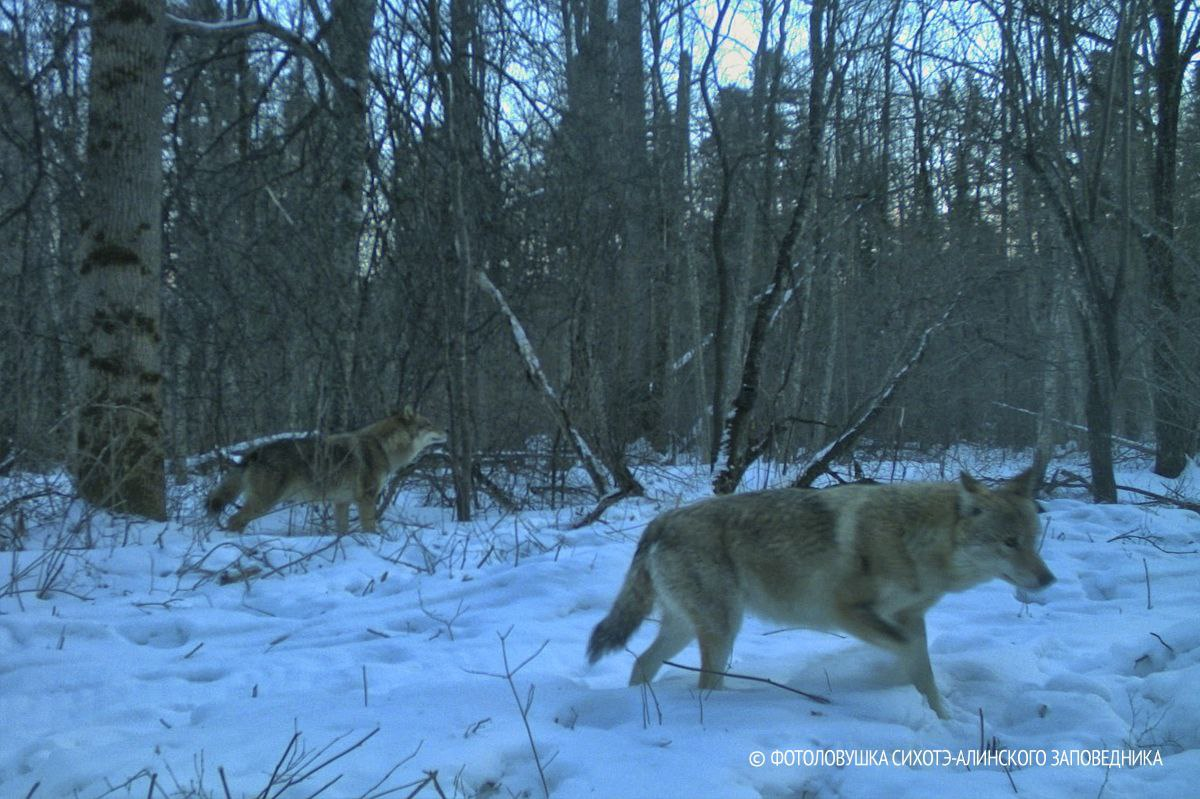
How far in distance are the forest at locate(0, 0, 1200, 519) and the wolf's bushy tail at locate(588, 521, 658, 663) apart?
4967mm

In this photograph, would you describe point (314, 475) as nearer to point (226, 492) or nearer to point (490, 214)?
point (226, 492)

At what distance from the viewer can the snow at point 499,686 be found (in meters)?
3.02

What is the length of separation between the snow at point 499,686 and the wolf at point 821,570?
26 centimetres

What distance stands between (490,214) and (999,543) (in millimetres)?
7903

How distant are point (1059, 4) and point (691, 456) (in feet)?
35.1

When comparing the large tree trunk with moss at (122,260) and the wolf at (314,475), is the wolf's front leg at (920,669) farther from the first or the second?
the wolf at (314,475)

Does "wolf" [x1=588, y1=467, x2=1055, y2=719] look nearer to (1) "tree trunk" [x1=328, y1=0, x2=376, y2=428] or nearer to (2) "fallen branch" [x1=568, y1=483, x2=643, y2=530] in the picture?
(2) "fallen branch" [x1=568, y1=483, x2=643, y2=530]

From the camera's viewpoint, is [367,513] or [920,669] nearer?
[920,669]

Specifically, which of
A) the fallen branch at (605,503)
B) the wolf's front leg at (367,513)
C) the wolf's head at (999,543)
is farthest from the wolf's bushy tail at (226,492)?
the wolf's head at (999,543)

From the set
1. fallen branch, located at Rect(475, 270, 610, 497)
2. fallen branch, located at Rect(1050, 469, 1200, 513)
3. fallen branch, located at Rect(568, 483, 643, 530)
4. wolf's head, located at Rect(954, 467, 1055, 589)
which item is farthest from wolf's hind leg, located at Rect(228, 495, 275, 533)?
fallen branch, located at Rect(1050, 469, 1200, 513)

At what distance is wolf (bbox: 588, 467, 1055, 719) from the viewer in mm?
4125

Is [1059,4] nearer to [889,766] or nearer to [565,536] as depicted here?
[565,536]

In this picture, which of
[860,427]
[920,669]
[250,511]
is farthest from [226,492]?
[920,669]

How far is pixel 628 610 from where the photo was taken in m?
4.26
